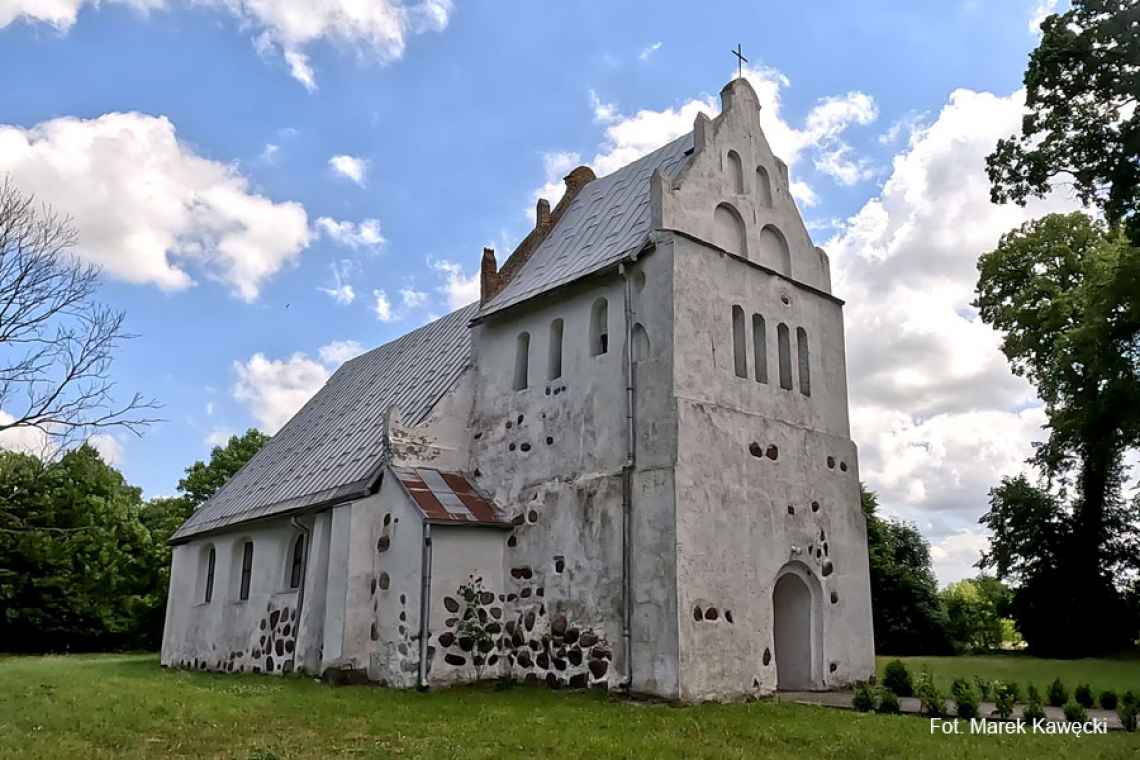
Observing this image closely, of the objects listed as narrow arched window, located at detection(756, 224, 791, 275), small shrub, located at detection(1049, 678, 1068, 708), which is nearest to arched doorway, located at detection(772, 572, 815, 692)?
small shrub, located at detection(1049, 678, 1068, 708)

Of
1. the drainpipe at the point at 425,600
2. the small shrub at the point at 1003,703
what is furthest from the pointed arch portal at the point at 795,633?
the drainpipe at the point at 425,600

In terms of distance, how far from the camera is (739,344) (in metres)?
17.7

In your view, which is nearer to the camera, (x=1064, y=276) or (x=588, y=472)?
(x=588, y=472)

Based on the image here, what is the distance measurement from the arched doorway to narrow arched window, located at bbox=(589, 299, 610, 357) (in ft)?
18.3

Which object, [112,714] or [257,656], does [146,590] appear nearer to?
[257,656]

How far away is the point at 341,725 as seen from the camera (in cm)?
1176

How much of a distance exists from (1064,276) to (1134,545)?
10696mm

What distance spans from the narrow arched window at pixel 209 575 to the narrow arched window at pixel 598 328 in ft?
44.3

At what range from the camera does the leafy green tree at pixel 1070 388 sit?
73.4ft

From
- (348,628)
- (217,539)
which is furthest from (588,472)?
(217,539)

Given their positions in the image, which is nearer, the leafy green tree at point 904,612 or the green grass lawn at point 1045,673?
the green grass lawn at point 1045,673

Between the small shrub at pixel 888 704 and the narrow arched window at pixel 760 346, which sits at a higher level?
the narrow arched window at pixel 760 346

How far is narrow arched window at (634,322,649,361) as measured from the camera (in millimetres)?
16688

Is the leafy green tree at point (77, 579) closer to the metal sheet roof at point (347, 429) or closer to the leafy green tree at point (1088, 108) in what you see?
the metal sheet roof at point (347, 429)
